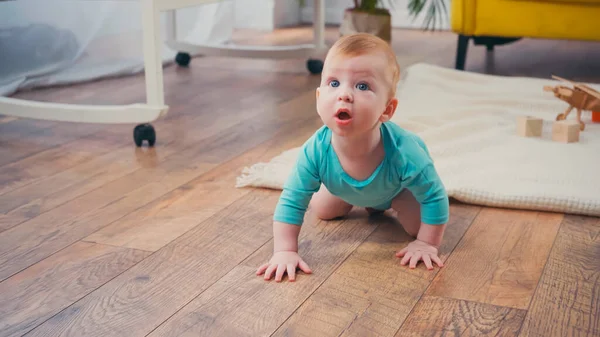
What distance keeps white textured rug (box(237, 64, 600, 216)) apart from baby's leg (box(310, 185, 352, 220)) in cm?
16

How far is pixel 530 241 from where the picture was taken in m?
1.17

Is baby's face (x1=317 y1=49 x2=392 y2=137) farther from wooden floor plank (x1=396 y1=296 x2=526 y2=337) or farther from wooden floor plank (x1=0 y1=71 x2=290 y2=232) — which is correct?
wooden floor plank (x1=0 y1=71 x2=290 y2=232)

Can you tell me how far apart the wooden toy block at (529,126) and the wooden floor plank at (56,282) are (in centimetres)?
94

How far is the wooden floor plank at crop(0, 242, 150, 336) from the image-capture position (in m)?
0.93

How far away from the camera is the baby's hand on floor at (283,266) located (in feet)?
3.40

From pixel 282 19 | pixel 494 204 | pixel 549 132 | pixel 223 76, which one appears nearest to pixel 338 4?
pixel 282 19

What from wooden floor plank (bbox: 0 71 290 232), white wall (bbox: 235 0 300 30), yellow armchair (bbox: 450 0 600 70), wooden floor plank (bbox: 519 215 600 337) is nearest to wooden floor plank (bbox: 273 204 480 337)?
wooden floor plank (bbox: 519 215 600 337)

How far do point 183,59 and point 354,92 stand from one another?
1850 millimetres

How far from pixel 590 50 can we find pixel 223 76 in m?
1.57

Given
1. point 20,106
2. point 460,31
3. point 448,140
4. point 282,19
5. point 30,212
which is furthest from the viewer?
point 282,19

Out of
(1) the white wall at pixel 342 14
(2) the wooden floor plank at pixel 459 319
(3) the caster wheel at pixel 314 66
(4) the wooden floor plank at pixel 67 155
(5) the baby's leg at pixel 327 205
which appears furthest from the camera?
(1) the white wall at pixel 342 14

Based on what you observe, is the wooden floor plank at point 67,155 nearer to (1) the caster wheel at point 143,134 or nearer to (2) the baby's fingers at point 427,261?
(1) the caster wheel at point 143,134

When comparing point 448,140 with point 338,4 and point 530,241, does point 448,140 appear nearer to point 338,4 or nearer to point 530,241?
point 530,241

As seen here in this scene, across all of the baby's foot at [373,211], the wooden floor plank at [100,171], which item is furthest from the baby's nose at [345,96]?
the wooden floor plank at [100,171]
